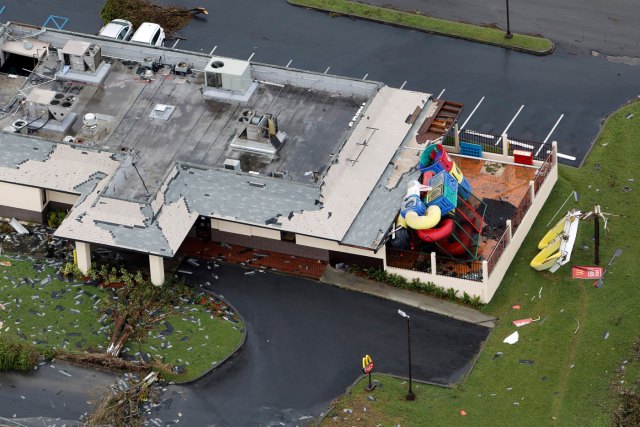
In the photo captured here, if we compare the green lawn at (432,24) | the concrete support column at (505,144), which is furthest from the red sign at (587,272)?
the green lawn at (432,24)

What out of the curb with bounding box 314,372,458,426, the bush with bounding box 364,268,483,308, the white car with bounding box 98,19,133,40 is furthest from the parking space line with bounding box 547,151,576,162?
the white car with bounding box 98,19,133,40

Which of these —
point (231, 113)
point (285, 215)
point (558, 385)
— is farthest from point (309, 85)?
point (558, 385)

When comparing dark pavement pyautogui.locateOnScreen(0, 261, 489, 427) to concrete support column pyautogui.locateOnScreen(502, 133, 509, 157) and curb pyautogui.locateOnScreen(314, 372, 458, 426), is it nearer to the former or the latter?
curb pyautogui.locateOnScreen(314, 372, 458, 426)

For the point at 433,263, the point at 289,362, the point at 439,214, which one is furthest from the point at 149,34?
the point at 289,362

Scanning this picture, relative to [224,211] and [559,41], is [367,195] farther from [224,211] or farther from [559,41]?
[559,41]

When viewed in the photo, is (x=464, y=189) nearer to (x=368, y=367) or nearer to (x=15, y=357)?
(x=368, y=367)

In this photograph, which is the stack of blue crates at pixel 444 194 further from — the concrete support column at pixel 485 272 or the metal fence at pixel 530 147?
the metal fence at pixel 530 147
